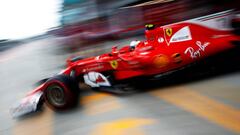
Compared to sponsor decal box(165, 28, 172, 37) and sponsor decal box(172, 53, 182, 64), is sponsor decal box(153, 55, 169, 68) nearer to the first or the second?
sponsor decal box(172, 53, 182, 64)

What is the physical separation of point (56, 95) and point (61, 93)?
12 cm

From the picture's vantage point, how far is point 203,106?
3545mm

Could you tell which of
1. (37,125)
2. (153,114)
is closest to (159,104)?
(153,114)

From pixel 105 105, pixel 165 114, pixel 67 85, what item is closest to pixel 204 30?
pixel 165 114

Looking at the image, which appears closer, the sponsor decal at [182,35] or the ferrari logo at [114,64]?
the sponsor decal at [182,35]

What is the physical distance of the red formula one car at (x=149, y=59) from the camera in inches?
163

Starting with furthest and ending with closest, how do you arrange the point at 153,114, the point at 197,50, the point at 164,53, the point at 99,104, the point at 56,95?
the point at 56,95, the point at 99,104, the point at 164,53, the point at 197,50, the point at 153,114

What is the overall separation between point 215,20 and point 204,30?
0.19m

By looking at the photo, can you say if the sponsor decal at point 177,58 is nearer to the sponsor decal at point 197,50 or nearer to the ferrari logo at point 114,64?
the sponsor decal at point 197,50

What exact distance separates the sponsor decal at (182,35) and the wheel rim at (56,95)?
159cm

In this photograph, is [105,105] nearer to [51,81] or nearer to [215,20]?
[51,81]

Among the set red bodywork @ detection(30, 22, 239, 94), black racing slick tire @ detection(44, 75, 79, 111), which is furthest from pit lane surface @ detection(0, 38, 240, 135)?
red bodywork @ detection(30, 22, 239, 94)

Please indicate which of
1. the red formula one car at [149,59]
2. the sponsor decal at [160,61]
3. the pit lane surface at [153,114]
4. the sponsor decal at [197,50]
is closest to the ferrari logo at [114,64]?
the red formula one car at [149,59]

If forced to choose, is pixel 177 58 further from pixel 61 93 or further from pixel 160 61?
pixel 61 93
